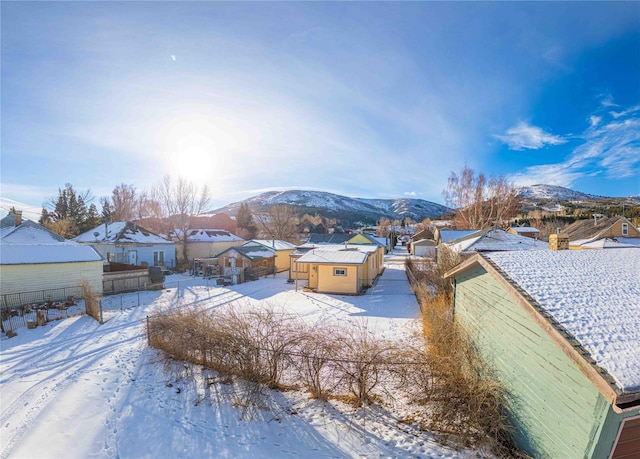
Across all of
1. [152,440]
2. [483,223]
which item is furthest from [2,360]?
[483,223]

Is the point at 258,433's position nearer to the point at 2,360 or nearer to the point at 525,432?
the point at 525,432

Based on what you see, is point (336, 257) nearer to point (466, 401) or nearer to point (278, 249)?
point (278, 249)

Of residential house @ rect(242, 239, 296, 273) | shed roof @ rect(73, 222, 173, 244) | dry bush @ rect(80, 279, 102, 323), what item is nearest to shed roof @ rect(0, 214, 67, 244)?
dry bush @ rect(80, 279, 102, 323)

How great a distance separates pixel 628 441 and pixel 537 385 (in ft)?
3.70

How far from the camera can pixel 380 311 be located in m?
15.9

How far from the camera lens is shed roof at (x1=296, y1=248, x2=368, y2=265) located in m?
20.9

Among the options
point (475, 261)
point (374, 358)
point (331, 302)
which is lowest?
point (331, 302)

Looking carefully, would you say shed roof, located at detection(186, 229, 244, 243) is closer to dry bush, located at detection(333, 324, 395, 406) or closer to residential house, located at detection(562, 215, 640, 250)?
dry bush, located at detection(333, 324, 395, 406)

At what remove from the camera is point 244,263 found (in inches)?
1069

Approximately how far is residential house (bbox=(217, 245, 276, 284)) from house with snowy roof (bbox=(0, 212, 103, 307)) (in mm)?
9617

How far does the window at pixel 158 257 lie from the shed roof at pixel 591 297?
3214 cm

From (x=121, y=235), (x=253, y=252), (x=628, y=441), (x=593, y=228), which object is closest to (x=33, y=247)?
(x=121, y=235)

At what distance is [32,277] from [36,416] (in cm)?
1430

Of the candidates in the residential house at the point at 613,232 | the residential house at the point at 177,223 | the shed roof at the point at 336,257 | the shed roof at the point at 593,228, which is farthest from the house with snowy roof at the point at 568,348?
the residential house at the point at 177,223
